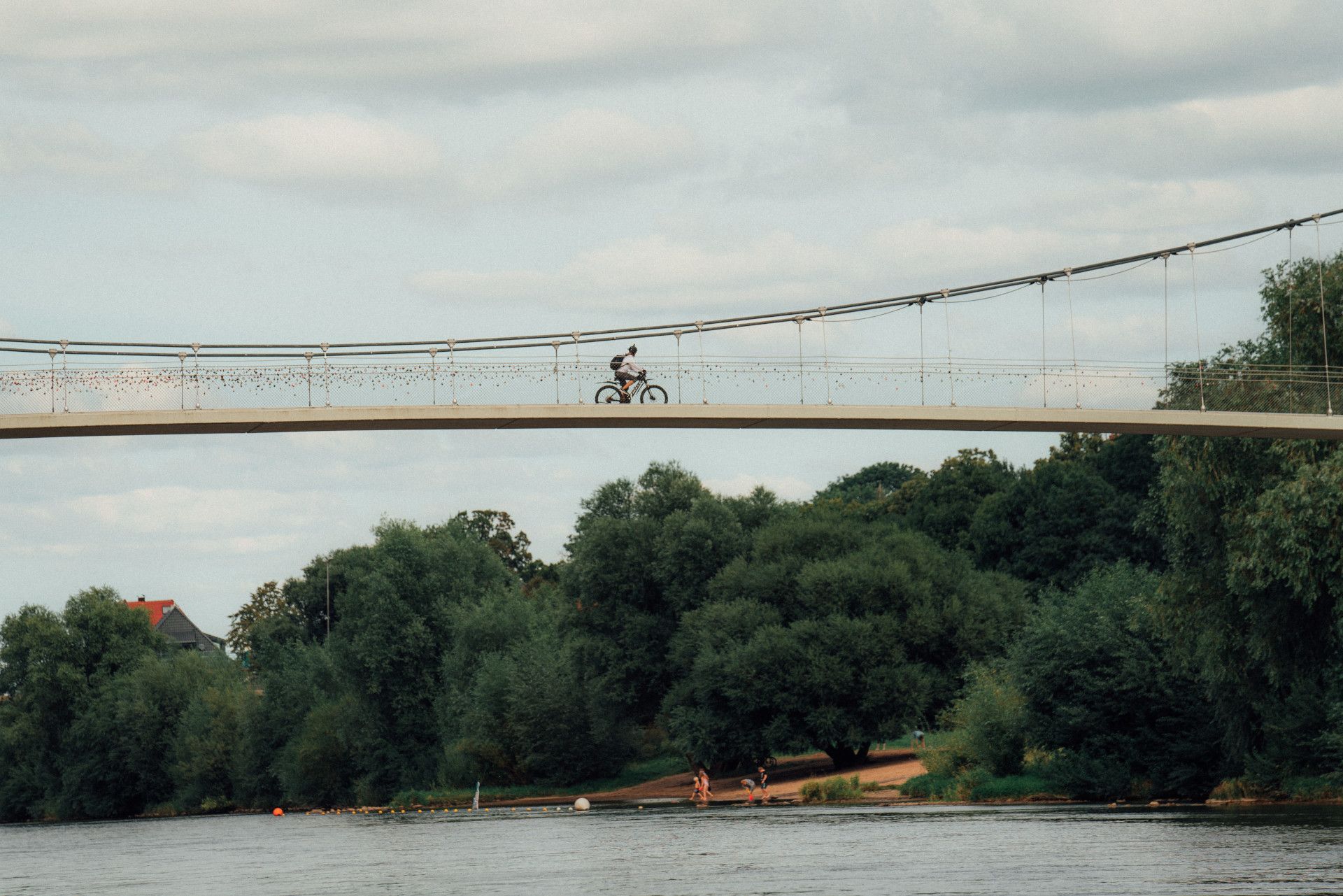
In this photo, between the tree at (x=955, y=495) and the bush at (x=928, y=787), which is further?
the tree at (x=955, y=495)

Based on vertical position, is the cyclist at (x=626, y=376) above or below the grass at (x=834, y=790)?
above

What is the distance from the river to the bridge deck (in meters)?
7.64

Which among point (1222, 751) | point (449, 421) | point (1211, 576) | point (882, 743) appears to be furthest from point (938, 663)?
point (449, 421)

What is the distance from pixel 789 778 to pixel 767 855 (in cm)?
3109

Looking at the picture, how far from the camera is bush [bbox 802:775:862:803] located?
56875 millimetres

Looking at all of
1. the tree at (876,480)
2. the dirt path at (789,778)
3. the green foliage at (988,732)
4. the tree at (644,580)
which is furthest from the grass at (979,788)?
the tree at (876,480)

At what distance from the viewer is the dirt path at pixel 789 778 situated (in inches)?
2392

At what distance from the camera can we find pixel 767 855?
35.3 meters

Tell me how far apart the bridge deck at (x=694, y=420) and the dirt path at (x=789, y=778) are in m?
26.3

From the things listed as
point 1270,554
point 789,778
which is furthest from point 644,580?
point 1270,554

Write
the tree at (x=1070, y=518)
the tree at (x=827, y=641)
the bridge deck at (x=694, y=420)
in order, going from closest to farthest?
the bridge deck at (x=694, y=420) → the tree at (x=827, y=641) → the tree at (x=1070, y=518)

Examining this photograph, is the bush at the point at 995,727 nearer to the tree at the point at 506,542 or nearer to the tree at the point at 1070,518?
the tree at the point at 1070,518

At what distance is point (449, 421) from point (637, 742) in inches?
1829

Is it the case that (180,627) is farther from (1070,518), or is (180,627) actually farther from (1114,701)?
(1114,701)
